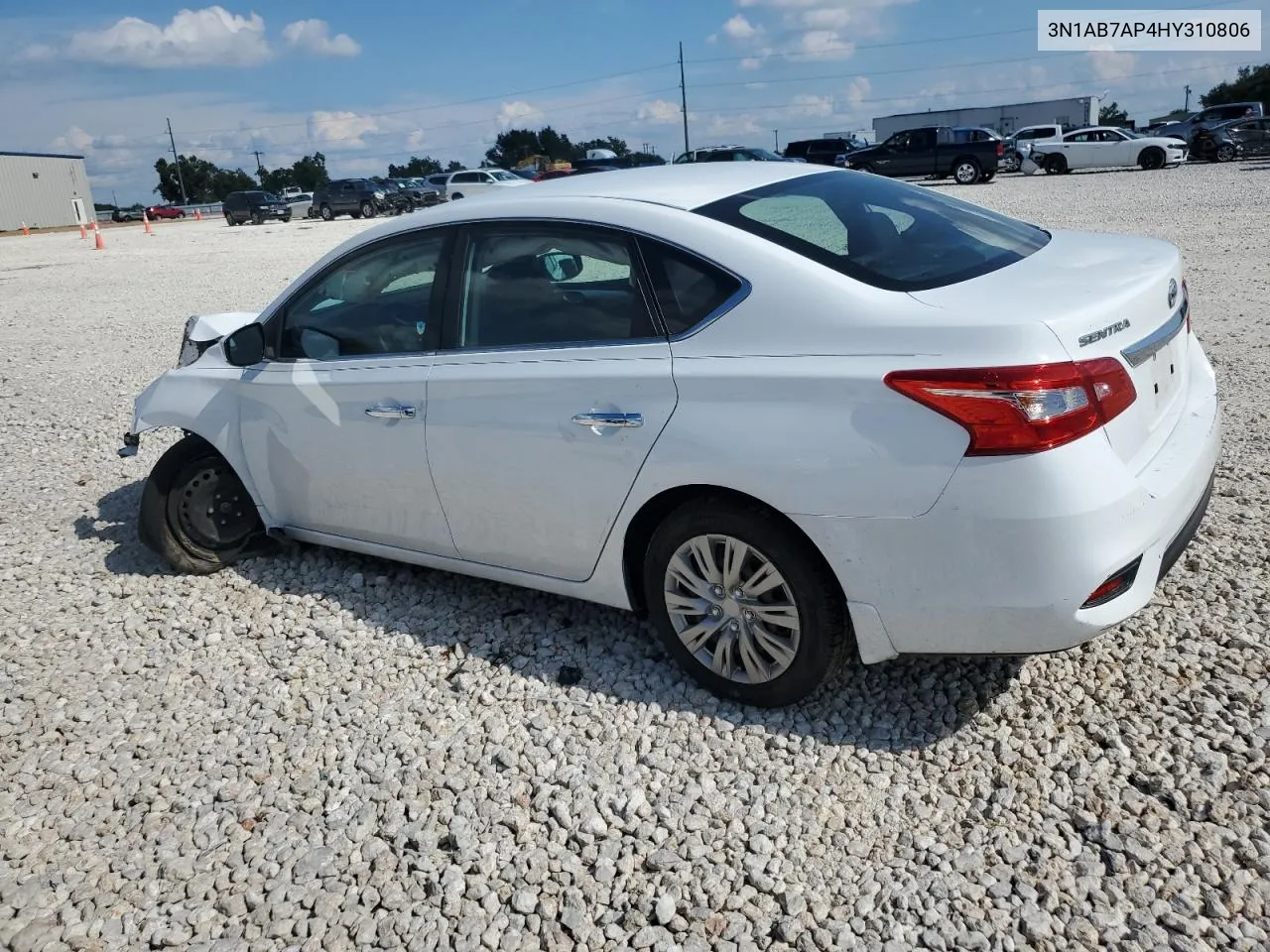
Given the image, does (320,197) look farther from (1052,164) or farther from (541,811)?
(541,811)

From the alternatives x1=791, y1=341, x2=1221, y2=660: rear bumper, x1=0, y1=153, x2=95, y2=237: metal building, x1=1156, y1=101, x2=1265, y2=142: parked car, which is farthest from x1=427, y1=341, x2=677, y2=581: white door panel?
x1=0, y1=153, x2=95, y2=237: metal building

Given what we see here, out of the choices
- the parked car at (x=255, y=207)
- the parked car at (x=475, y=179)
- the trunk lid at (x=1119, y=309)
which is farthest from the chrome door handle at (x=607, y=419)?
the parked car at (x=255, y=207)

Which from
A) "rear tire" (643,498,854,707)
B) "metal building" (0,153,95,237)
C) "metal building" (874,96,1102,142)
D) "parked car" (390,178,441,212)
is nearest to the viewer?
"rear tire" (643,498,854,707)

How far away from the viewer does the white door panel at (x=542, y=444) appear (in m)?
3.09

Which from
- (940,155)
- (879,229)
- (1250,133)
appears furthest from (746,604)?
(1250,133)

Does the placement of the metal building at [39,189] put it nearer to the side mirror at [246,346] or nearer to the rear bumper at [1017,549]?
the side mirror at [246,346]

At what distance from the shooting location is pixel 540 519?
11.3 ft

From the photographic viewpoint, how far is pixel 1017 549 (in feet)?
8.29

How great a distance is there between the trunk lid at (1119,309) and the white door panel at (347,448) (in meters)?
1.99

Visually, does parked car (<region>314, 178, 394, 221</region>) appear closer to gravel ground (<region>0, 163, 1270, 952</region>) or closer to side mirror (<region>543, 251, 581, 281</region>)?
gravel ground (<region>0, 163, 1270, 952</region>)

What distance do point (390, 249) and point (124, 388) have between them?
21.0 feet

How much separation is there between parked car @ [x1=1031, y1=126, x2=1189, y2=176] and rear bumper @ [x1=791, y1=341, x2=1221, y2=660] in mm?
30578

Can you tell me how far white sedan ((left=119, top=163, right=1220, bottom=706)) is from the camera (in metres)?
2.56

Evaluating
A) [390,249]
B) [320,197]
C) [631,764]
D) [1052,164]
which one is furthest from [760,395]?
[320,197]
